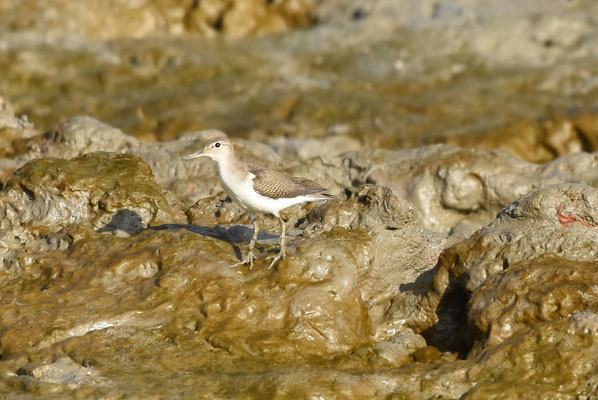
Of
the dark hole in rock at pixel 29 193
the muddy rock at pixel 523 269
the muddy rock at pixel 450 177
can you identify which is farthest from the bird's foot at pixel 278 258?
the muddy rock at pixel 450 177

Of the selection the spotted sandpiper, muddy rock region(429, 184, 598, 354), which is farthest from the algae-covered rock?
muddy rock region(429, 184, 598, 354)

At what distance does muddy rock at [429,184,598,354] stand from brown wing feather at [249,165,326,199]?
1.78m

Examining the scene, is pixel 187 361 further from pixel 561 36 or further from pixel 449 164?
pixel 561 36

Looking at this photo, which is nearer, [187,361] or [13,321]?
[187,361]

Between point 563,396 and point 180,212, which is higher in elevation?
point 180,212

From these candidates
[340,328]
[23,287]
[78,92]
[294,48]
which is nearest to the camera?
[340,328]

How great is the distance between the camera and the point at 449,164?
14180 mm

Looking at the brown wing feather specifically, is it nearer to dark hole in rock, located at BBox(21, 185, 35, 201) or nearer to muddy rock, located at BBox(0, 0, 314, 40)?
dark hole in rock, located at BBox(21, 185, 35, 201)

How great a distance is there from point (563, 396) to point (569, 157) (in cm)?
727

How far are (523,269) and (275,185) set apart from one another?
284 cm

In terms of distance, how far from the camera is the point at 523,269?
345 inches

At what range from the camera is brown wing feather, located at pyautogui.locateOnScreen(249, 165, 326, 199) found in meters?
9.69

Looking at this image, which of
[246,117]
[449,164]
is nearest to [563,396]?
[449,164]

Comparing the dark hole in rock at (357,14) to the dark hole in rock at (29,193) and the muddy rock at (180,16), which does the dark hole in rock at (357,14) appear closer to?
the muddy rock at (180,16)
